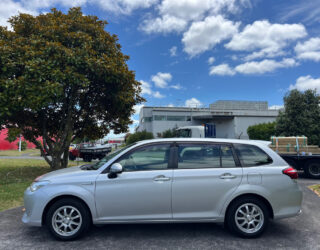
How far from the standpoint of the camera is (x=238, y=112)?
62.9 m

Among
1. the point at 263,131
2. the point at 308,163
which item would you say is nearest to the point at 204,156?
the point at 308,163

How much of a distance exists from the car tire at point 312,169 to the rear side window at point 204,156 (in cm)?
805

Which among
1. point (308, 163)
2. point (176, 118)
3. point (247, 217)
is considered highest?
point (176, 118)

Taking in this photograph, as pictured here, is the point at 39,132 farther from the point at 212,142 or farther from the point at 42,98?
the point at 212,142

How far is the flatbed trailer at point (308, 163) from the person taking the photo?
994 cm

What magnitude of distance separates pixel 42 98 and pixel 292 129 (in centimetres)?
2010

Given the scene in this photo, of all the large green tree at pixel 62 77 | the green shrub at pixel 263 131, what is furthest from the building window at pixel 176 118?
the large green tree at pixel 62 77

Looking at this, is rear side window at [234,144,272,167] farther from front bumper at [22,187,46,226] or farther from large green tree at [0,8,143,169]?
large green tree at [0,8,143,169]

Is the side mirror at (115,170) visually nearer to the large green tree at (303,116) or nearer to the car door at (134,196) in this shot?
the car door at (134,196)

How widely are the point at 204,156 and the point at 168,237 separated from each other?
1.45 meters

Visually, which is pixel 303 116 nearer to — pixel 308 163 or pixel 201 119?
Result: pixel 308 163

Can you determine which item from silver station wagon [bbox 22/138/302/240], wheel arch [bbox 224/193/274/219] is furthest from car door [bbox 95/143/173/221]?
wheel arch [bbox 224/193/274/219]

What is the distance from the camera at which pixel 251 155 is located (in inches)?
159

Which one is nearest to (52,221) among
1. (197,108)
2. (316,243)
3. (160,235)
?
(160,235)
